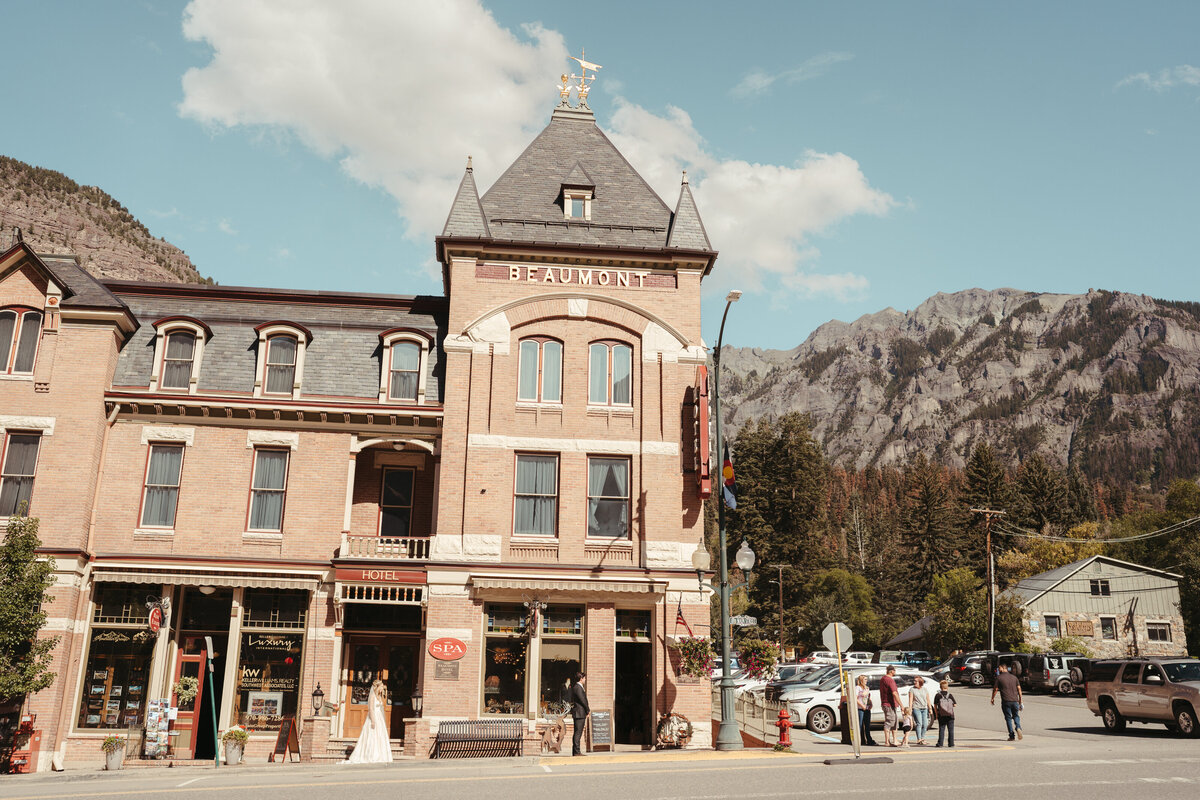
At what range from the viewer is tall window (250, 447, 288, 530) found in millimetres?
24703

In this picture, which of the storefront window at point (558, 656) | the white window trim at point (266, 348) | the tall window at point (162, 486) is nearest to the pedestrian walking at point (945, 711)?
the storefront window at point (558, 656)

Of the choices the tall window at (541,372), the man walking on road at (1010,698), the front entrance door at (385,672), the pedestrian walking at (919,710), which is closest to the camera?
the man walking on road at (1010,698)

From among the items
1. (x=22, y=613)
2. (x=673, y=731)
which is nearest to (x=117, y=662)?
(x=22, y=613)

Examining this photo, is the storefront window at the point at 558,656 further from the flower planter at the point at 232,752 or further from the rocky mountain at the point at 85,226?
the rocky mountain at the point at 85,226

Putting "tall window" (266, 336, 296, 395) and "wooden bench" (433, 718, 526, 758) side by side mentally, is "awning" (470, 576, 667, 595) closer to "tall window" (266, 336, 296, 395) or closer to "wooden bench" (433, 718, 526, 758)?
"wooden bench" (433, 718, 526, 758)

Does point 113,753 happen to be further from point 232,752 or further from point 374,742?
point 374,742

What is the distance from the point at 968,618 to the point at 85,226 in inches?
6064

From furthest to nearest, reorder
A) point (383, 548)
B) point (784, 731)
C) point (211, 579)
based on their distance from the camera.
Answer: point (383, 548), point (211, 579), point (784, 731)

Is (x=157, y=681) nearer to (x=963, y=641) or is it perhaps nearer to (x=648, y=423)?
(x=648, y=423)

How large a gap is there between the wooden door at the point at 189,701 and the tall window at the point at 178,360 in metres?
7.03

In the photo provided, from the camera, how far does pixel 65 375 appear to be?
24422 millimetres

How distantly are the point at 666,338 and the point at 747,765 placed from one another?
12.3 metres

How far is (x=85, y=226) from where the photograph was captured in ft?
508

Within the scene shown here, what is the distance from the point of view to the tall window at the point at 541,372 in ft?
84.3
